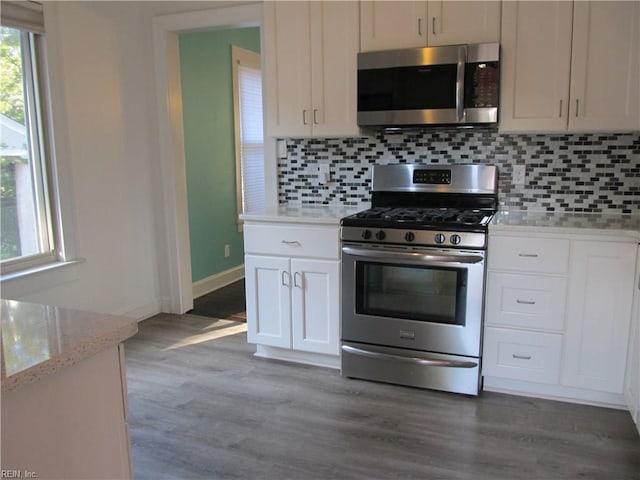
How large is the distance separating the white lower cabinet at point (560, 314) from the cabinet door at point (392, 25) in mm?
1172

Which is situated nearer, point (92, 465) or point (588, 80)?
point (92, 465)

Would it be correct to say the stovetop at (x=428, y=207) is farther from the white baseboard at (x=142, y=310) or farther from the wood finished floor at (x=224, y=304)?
the white baseboard at (x=142, y=310)

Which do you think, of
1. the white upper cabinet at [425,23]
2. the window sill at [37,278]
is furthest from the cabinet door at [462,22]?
the window sill at [37,278]

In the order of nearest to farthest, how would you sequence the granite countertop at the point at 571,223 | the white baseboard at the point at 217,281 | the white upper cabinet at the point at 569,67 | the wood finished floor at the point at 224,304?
1. the granite countertop at the point at 571,223
2. the white upper cabinet at the point at 569,67
3. the wood finished floor at the point at 224,304
4. the white baseboard at the point at 217,281

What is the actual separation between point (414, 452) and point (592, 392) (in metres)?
1.03

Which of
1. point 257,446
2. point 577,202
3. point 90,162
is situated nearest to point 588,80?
point 577,202

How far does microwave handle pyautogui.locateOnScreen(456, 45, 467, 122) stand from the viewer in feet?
9.01

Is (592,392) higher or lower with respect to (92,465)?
lower

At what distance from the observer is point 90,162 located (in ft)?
11.6

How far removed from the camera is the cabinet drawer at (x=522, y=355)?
2.64 m

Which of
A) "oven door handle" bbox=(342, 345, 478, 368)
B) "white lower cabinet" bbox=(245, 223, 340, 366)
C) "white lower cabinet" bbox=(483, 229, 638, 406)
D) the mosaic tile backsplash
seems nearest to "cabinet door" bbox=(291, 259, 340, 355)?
"white lower cabinet" bbox=(245, 223, 340, 366)

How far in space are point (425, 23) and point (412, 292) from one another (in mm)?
1446

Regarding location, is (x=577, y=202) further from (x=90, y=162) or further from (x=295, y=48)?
(x=90, y=162)

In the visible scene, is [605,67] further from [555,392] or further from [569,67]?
[555,392]
